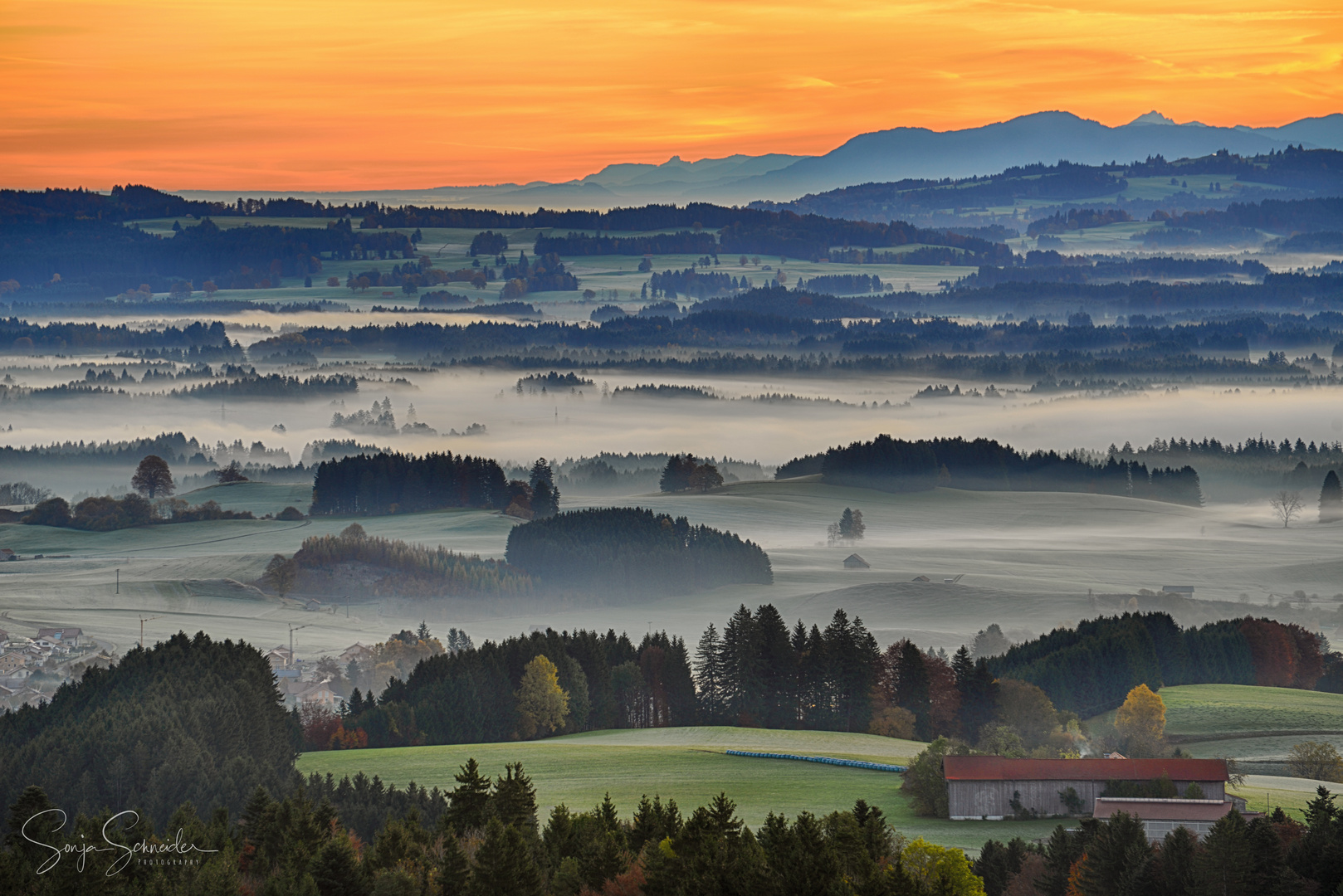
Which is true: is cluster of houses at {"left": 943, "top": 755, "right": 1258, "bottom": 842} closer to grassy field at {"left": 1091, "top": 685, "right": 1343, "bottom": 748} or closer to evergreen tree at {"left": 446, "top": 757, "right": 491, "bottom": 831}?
evergreen tree at {"left": 446, "top": 757, "right": 491, "bottom": 831}

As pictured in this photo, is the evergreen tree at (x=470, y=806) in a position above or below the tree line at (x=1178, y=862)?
above

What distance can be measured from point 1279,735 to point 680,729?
46576 mm

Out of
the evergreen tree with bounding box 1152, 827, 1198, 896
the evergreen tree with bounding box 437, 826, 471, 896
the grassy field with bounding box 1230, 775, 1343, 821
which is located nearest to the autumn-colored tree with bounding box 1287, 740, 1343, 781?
the grassy field with bounding box 1230, 775, 1343, 821

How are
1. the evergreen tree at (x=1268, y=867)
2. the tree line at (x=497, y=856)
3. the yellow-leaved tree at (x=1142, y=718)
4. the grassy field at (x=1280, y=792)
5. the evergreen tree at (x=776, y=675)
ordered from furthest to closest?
1. the evergreen tree at (x=776, y=675)
2. the yellow-leaved tree at (x=1142, y=718)
3. the grassy field at (x=1280, y=792)
4. the evergreen tree at (x=1268, y=867)
5. the tree line at (x=497, y=856)

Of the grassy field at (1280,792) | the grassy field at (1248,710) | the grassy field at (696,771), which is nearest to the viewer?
the grassy field at (1280,792)

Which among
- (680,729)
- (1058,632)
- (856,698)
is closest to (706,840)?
(680,729)

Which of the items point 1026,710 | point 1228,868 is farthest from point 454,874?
point 1026,710

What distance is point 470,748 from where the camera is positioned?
117 m

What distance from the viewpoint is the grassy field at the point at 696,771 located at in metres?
84.6

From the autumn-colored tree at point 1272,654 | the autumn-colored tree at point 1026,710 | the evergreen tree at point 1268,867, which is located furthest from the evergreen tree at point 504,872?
the autumn-colored tree at point 1272,654

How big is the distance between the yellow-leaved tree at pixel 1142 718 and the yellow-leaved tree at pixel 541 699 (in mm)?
46782

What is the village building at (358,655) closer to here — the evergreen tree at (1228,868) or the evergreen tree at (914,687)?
the evergreen tree at (914,687)

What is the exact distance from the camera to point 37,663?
18412cm

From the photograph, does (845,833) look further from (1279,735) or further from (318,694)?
(318,694)
